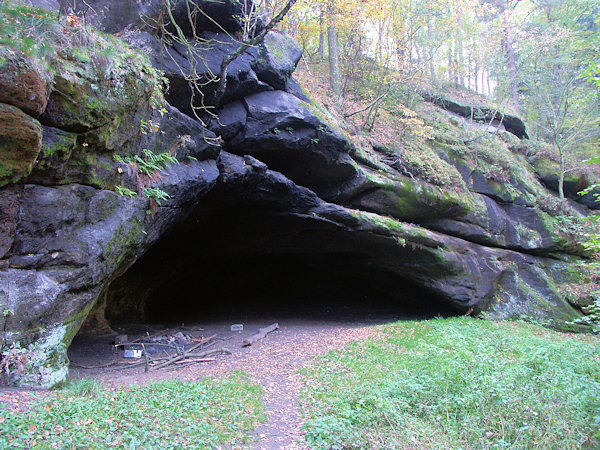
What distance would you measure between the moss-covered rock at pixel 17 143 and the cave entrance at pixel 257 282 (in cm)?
597

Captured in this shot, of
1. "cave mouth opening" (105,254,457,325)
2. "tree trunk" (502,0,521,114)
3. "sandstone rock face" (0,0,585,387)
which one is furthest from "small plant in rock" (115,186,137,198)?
"tree trunk" (502,0,521,114)

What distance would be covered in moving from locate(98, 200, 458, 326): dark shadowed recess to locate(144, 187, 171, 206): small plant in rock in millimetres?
3781

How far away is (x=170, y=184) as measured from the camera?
335 inches

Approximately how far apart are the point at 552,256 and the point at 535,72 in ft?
40.4

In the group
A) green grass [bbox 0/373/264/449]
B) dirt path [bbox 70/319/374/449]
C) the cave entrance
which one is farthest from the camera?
the cave entrance

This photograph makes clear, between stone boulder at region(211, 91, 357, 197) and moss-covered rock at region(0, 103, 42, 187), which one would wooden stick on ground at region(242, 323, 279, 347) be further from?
moss-covered rock at region(0, 103, 42, 187)

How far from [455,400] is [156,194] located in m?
6.74

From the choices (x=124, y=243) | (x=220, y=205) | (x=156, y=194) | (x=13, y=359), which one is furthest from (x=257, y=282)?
(x=13, y=359)

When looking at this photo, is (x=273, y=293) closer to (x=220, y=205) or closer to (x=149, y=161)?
(x=220, y=205)

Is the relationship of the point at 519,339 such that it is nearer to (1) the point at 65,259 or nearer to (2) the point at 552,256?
(2) the point at 552,256

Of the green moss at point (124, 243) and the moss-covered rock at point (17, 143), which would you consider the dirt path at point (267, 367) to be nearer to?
the green moss at point (124, 243)

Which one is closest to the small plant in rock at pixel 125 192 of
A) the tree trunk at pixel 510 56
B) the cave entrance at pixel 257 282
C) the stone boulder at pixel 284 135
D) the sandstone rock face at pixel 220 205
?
the sandstone rock face at pixel 220 205

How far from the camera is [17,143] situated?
499 centimetres

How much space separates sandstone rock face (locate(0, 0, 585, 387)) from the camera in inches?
223
